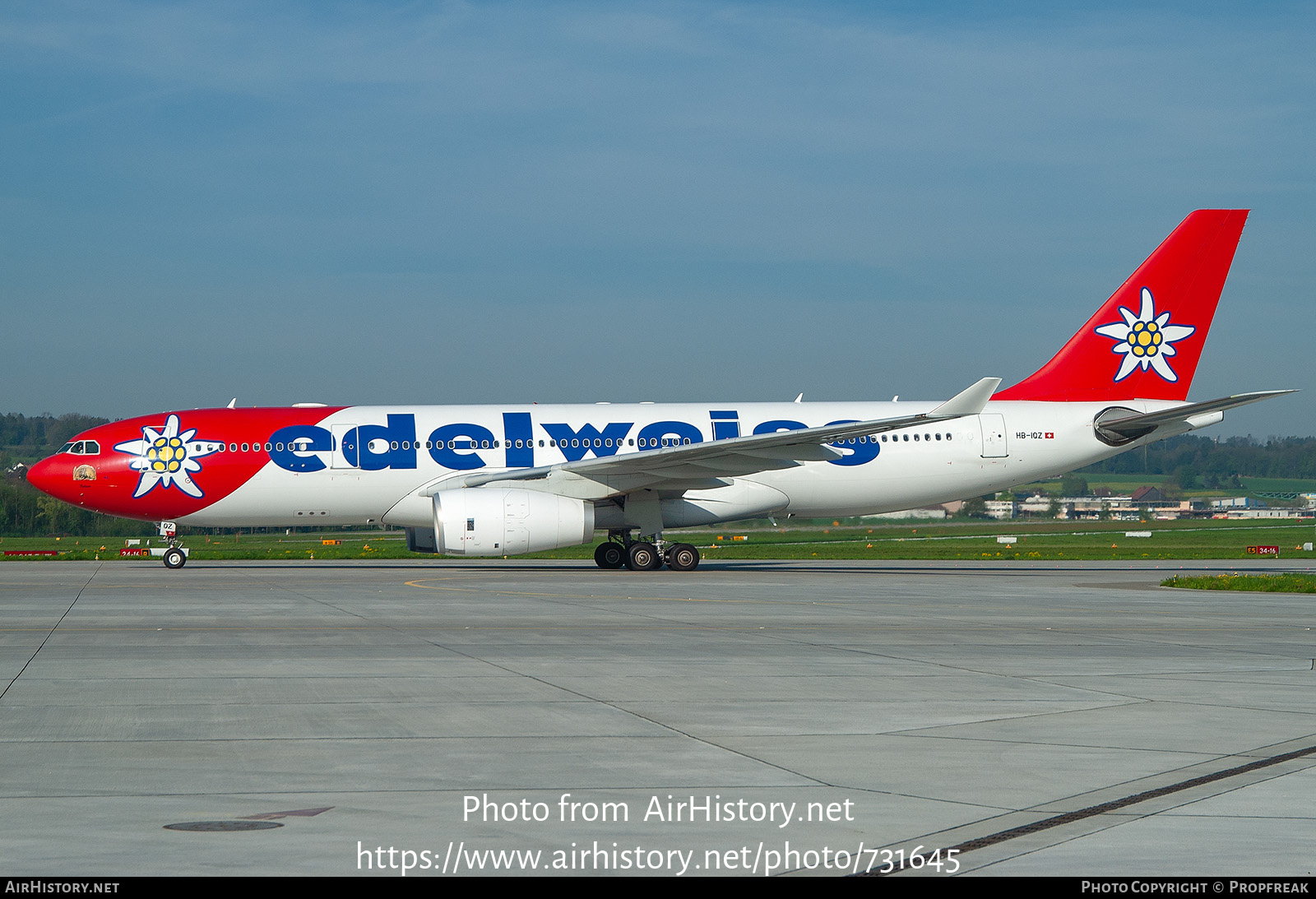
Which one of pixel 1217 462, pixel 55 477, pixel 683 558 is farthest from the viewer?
pixel 1217 462

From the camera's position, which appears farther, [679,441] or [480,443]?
[679,441]

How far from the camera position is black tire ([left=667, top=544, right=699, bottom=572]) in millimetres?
26562

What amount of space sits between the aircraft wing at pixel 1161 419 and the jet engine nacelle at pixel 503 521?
39.9ft

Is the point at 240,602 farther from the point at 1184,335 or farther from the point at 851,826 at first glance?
the point at 1184,335

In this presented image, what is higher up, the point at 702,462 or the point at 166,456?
the point at 166,456

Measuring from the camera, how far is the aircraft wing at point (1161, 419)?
85.7 feet

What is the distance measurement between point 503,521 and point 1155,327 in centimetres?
1540

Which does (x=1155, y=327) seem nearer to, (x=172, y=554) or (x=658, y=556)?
(x=658, y=556)

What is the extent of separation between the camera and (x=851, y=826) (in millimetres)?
5543

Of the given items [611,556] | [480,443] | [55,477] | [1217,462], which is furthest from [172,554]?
[1217,462]

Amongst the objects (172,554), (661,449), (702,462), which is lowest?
Result: (172,554)

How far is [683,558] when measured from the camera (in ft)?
87.2

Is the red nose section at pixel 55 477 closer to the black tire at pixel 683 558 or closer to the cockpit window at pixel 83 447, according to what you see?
the cockpit window at pixel 83 447

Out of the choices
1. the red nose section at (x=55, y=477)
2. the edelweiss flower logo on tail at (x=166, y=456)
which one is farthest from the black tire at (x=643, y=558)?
the red nose section at (x=55, y=477)
